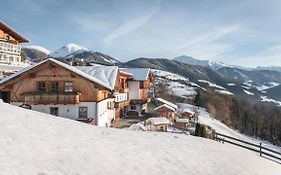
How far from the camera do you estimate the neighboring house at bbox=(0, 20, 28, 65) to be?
61.3 metres

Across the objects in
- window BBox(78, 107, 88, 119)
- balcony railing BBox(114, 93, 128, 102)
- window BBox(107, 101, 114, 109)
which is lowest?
window BBox(78, 107, 88, 119)

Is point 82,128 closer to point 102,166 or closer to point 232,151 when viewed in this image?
point 102,166

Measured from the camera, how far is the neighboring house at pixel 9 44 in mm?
61281

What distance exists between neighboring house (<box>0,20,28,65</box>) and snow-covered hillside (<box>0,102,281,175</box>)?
53095mm

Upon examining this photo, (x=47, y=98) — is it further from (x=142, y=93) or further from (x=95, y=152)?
(x=95, y=152)

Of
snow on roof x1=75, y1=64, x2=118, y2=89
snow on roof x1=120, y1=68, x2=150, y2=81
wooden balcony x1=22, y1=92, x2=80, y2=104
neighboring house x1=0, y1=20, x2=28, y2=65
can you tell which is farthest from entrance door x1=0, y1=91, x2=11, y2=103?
neighboring house x1=0, y1=20, x2=28, y2=65

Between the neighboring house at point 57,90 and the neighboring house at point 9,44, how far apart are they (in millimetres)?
32376

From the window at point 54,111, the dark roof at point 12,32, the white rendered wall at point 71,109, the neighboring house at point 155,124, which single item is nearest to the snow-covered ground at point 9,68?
the dark roof at point 12,32

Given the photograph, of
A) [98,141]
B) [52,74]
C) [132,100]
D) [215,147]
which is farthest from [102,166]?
[132,100]

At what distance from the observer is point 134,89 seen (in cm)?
4791

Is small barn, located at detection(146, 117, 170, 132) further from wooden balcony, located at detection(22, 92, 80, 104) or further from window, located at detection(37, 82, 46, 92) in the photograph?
window, located at detection(37, 82, 46, 92)

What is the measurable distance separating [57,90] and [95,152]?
2175cm

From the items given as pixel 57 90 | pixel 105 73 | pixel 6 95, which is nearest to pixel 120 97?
pixel 105 73

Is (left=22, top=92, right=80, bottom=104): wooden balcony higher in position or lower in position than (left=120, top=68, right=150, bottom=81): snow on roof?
lower
